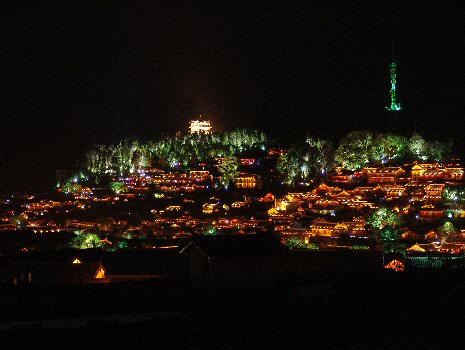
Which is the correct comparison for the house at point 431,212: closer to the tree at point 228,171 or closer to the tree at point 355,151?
the tree at point 355,151

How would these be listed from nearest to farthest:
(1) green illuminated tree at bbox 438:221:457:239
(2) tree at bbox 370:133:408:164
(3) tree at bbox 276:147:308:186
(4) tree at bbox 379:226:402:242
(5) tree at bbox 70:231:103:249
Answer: (5) tree at bbox 70:231:103:249, (4) tree at bbox 379:226:402:242, (1) green illuminated tree at bbox 438:221:457:239, (2) tree at bbox 370:133:408:164, (3) tree at bbox 276:147:308:186

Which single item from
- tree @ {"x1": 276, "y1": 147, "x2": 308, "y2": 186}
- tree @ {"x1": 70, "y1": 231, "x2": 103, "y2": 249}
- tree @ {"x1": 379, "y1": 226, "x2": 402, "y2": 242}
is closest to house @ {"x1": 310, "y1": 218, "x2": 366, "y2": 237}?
tree @ {"x1": 379, "y1": 226, "x2": 402, "y2": 242}

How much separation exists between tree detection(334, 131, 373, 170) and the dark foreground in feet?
116

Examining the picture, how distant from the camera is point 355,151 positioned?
47500mm

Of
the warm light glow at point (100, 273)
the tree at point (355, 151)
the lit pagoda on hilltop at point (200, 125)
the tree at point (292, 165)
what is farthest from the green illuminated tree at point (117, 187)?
the warm light glow at point (100, 273)

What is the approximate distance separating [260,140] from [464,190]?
24.4 metres

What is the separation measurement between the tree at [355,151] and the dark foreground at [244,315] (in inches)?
1394

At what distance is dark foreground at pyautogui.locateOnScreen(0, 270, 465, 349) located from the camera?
240 inches

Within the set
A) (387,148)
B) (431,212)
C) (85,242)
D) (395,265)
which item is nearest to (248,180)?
(387,148)

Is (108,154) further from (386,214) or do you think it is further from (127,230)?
(386,214)

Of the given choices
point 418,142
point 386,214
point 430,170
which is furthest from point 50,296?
point 418,142

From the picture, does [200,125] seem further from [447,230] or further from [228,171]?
[447,230]

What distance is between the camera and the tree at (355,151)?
155 feet

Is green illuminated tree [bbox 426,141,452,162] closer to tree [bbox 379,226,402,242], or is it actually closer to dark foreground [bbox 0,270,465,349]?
tree [bbox 379,226,402,242]
